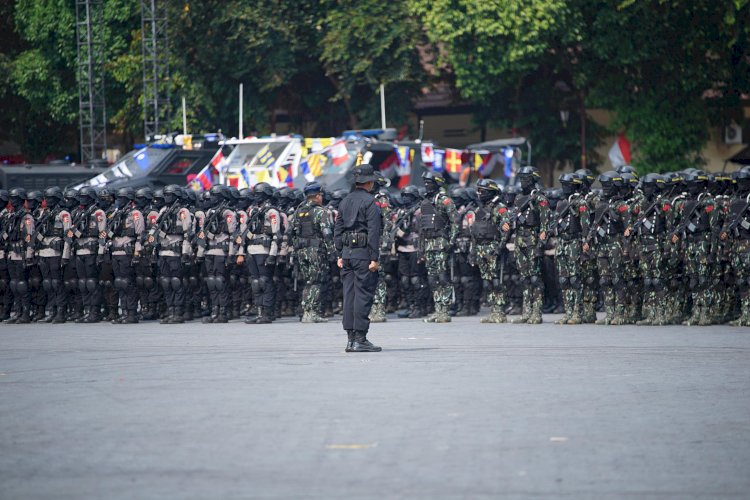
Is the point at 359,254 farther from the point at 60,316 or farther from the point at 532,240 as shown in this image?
the point at 60,316

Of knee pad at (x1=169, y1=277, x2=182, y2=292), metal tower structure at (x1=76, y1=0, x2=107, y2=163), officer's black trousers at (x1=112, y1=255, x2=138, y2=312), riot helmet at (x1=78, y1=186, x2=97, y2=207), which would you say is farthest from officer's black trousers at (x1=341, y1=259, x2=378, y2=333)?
metal tower structure at (x1=76, y1=0, x2=107, y2=163)

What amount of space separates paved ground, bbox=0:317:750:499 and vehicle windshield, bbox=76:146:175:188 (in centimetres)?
1358

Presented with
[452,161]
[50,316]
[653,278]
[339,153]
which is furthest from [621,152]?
[653,278]

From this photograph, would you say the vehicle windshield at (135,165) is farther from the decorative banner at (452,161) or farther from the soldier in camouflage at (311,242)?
the soldier in camouflage at (311,242)

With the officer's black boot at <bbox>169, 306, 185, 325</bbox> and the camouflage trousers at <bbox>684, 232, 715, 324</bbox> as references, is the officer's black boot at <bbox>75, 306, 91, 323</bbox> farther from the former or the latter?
the camouflage trousers at <bbox>684, 232, 715, 324</bbox>

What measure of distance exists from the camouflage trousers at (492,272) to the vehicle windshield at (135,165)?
12078mm

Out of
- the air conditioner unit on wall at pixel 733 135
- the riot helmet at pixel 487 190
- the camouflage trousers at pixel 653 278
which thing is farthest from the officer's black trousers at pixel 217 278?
the air conditioner unit on wall at pixel 733 135

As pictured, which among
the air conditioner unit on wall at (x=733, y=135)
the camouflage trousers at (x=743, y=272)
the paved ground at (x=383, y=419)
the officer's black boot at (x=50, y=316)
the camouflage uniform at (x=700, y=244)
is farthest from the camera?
the air conditioner unit on wall at (x=733, y=135)

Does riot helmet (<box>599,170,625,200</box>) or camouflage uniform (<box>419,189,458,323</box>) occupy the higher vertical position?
riot helmet (<box>599,170,625,200</box>)

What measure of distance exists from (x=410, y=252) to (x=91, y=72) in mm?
19467

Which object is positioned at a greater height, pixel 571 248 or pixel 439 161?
pixel 439 161

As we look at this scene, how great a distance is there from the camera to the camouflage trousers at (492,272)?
19.5 meters

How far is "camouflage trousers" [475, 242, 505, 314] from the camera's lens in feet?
64.1

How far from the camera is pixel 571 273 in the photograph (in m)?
18.8
